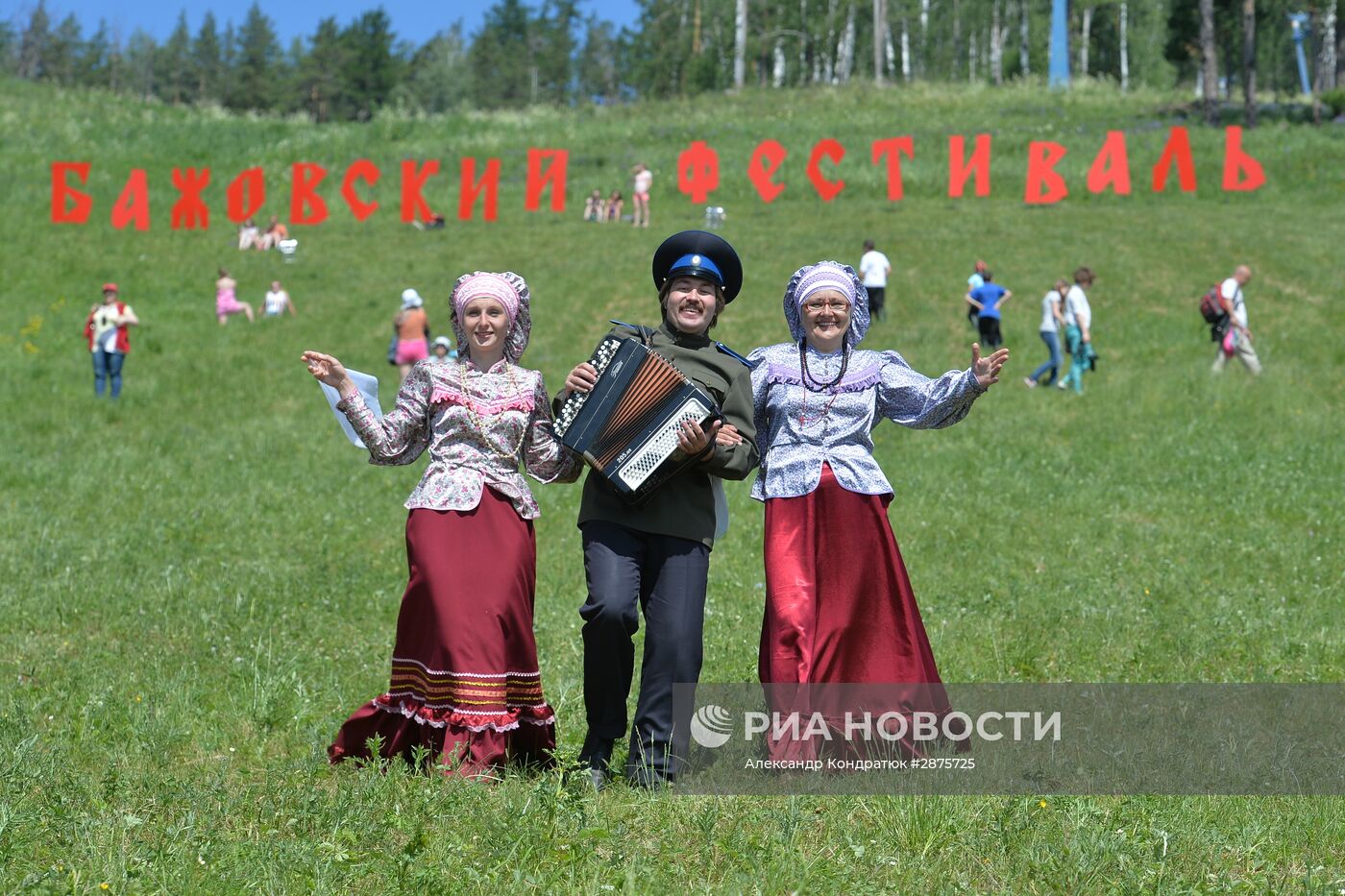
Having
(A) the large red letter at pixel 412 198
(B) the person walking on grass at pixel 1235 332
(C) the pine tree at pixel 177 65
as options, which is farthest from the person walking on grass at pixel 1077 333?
(C) the pine tree at pixel 177 65

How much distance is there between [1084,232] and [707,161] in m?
11.6

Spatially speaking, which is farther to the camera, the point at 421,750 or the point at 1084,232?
the point at 1084,232

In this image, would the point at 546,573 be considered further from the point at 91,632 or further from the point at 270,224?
the point at 270,224

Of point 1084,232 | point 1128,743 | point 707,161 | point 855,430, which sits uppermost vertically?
point 707,161

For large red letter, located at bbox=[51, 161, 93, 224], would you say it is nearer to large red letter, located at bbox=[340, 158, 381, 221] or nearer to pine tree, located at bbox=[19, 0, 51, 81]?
large red letter, located at bbox=[340, 158, 381, 221]

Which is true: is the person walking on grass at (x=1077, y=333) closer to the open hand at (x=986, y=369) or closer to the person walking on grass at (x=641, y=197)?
the open hand at (x=986, y=369)

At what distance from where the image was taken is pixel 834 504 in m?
5.91

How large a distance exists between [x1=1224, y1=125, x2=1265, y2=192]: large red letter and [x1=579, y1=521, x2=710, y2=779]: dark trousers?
3467 centimetres

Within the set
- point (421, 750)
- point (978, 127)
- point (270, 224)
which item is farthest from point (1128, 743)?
point (978, 127)

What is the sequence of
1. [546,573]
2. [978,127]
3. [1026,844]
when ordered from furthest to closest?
A: [978,127] < [546,573] < [1026,844]

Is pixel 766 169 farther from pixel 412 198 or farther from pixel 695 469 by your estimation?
pixel 695 469

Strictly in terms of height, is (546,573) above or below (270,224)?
below

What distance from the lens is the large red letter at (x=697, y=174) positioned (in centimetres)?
3841

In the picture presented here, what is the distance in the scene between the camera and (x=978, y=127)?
48625 mm
